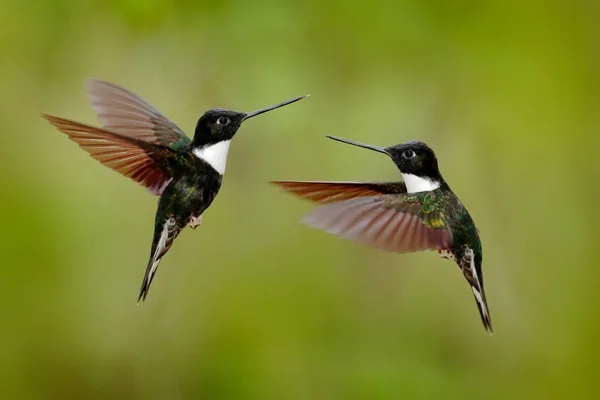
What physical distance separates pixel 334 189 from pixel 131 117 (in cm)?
37

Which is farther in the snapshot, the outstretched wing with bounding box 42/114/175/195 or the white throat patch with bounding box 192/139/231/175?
the white throat patch with bounding box 192/139/231/175

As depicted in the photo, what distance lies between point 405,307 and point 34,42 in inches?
53.5

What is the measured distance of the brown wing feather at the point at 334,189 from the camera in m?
0.89

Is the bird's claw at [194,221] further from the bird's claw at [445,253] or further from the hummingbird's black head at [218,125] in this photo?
the bird's claw at [445,253]

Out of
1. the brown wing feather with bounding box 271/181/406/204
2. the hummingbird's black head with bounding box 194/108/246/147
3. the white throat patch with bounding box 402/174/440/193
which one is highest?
the hummingbird's black head with bounding box 194/108/246/147

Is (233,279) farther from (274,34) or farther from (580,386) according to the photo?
(580,386)

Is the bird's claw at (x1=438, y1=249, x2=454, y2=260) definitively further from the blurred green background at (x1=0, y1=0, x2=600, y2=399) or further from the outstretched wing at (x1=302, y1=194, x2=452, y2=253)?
the blurred green background at (x1=0, y1=0, x2=600, y2=399)

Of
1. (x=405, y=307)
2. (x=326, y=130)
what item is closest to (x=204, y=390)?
(x=405, y=307)

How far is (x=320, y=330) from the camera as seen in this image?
6.97 ft

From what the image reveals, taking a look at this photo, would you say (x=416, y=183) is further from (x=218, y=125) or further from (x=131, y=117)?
(x=131, y=117)

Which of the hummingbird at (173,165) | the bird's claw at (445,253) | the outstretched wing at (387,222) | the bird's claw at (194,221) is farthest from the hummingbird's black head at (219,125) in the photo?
the bird's claw at (445,253)

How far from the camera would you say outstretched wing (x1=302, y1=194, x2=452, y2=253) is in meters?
0.79

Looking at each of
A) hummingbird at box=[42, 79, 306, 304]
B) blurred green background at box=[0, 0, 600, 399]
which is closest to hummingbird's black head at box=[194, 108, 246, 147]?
hummingbird at box=[42, 79, 306, 304]

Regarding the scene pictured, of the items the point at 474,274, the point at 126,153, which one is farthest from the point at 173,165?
the point at 474,274
